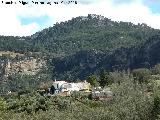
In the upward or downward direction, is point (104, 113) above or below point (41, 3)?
below

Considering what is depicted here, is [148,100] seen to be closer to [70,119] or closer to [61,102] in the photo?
[70,119]

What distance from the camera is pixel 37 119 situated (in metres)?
45.2

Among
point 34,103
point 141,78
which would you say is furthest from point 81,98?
point 141,78

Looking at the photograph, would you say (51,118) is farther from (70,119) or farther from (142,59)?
(142,59)

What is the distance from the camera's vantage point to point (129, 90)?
39969 mm

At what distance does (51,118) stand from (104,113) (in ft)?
28.2

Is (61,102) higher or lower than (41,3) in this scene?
lower

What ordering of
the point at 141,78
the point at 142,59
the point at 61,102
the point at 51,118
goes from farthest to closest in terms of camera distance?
the point at 142,59 < the point at 141,78 < the point at 61,102 < the point at 51,118

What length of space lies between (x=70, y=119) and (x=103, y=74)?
172ft

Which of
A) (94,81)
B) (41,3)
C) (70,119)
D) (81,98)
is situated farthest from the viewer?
(94,81)

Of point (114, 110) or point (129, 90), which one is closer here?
point (114, 110)

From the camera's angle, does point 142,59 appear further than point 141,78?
Yes

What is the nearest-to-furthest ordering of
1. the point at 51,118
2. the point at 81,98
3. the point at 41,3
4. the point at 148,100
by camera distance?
the point at 41,3
the point at 148,100
the point at 51,118
the point at 81,98

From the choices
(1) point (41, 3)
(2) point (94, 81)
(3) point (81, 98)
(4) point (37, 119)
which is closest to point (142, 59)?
(2) point (94, 81)
